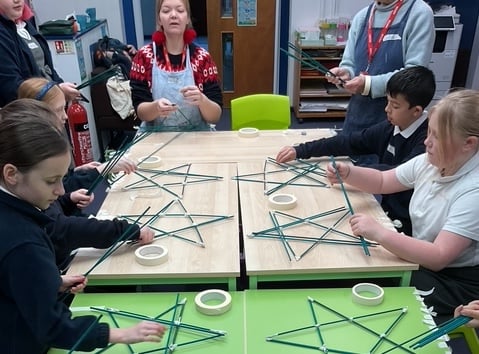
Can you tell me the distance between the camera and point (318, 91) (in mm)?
4797

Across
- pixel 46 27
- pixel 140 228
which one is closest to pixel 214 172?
pixel 140 228

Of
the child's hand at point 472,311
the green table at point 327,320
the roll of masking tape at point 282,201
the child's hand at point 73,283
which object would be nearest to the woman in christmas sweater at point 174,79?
the roll of masking tape at point 282,201

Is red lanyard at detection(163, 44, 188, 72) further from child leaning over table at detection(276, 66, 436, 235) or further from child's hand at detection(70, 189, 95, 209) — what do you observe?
child's hand at detection(70, 189, 95, 209)

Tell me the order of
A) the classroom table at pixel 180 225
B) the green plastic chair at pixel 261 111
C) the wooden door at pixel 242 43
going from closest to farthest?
the classroom table at pixel 180 225
the green plastic chair at pixel 261 111
the wooden door at pixel 242 43

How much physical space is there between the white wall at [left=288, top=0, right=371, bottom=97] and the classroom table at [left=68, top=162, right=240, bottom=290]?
329 cm

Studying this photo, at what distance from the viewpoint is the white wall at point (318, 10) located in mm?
4766

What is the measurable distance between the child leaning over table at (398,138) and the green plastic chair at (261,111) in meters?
0.75

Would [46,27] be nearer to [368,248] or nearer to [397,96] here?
[397,96]

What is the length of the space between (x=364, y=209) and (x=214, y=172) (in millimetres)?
674

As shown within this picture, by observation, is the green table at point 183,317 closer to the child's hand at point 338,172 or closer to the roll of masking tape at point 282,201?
the roll of masking tape at point 282,201

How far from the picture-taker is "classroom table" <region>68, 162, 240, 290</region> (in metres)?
1.35

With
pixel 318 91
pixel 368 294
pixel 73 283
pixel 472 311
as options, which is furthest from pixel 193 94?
pixel 318 91

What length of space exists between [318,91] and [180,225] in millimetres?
3540

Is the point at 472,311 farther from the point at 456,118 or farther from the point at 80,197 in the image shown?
the point at 80,197
